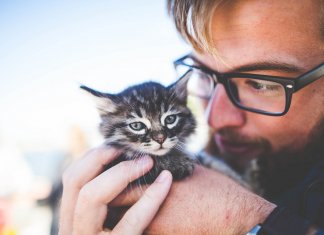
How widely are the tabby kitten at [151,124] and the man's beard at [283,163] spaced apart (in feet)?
1.09

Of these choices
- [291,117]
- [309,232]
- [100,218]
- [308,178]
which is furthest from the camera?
[291,117]

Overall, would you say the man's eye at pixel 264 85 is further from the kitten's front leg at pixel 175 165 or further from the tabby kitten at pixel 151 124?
the kitten's front leg at pixel 175 165

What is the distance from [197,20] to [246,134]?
74 centimetres

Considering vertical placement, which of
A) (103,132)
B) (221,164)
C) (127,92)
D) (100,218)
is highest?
(127,92)

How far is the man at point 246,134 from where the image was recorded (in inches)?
50.2

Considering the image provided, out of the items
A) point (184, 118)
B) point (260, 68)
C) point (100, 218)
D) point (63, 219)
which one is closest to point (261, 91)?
point (260, 68)

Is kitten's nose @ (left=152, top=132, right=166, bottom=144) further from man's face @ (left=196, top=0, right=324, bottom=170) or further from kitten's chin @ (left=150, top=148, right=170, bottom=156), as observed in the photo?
man's face @ (left=196, top=0, right=324, bottom=170)

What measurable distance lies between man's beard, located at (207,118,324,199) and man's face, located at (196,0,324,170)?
1 cm

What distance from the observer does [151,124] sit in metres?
1.69

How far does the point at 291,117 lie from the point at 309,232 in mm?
813

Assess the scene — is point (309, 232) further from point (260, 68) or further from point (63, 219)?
point (63, 219)

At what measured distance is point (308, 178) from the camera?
1246 millimetres

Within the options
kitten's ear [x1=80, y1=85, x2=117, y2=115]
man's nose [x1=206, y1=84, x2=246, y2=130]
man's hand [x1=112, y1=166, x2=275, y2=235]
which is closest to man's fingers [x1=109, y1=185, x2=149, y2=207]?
man's hand [x1=112, y1=166, x2=275, y2=235]

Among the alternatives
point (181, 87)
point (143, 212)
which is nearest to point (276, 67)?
point (181, 87)
